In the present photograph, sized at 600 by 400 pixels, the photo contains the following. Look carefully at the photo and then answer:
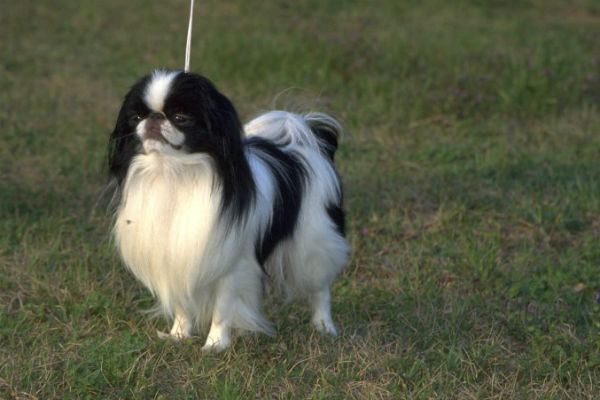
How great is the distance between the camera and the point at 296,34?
28.9 ft

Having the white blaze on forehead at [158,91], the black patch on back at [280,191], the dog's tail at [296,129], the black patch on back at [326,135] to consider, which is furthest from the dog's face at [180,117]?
the black patch on back at [326,135]

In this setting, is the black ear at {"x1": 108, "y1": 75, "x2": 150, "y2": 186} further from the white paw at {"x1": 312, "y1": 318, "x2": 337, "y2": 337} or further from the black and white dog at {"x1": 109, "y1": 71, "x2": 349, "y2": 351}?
the white paw at {"x1": 312, "y1": 318, "x2": 337, "y2": 337}

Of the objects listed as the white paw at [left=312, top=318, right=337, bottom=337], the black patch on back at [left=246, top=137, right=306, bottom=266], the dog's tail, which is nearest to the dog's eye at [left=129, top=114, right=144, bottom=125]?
the black patch on back at [left=246, top=137, right=306, bottom=266]

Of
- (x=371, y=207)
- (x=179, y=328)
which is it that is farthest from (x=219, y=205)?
(x=371, y=207)

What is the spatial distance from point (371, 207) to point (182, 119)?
7.80 feet

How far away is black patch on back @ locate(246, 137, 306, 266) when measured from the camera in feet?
11.3

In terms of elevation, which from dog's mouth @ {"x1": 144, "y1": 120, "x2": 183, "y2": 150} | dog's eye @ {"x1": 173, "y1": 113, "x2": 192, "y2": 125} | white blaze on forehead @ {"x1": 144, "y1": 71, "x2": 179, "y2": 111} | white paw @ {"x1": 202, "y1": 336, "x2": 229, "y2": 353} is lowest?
white paw @ {"x1": 202, "y1": 336, "x2": 229, "y2": 353}

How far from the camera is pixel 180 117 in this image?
10.0ft

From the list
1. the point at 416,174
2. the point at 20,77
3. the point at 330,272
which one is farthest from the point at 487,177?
the point at 20,77

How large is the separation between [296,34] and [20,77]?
110 inches

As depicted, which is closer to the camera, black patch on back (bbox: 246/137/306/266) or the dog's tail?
black patch on back (bbox: 246/137/306/266)

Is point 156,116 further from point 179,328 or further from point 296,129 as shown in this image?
point 179,328

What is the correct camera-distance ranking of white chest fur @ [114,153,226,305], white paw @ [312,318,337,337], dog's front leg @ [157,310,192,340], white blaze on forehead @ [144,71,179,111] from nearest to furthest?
1. white blaze on forehead @ [144,71,179,111]
2. white chest fur @ [114,153,226,305]
3. dog's front leg @ [157,310,192,340]
4. white paw @ [312,318,337,337]

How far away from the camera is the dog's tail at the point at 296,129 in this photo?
3.69 meters
